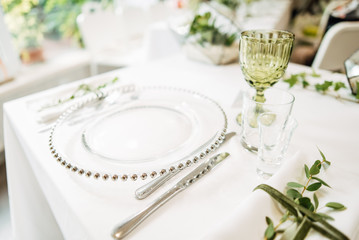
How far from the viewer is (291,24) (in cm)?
312

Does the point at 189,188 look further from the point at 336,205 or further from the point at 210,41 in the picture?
the point at 210,41

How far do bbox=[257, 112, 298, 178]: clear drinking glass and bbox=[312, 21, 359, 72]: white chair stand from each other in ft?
2.66

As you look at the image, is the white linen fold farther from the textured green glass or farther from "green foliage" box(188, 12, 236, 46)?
"green foliage" box(188, 12, 236, 46)

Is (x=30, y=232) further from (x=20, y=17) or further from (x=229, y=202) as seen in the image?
(x=20, y=17)

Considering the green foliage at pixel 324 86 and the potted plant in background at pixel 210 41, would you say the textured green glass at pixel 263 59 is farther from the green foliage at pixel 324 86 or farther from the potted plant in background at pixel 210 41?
the potted plant in background at pixel 210 41

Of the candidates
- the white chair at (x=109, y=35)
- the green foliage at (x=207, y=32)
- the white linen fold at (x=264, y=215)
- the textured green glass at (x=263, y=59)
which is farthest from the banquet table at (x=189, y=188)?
the white chair at (x=109, y=35)

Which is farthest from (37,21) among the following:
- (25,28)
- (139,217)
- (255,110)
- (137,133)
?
(139,217)

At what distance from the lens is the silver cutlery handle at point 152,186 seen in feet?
1.42

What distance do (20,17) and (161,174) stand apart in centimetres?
231

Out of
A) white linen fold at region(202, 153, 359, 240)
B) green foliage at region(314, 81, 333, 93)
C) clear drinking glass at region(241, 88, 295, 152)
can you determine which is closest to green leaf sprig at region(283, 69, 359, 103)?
green foliage at region(314, 81, 333, 93)

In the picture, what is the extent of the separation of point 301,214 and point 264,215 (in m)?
0.05

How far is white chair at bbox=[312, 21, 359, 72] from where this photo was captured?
1164 millimetres

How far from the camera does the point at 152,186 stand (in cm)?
44

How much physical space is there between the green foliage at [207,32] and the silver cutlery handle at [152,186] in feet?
2.18
